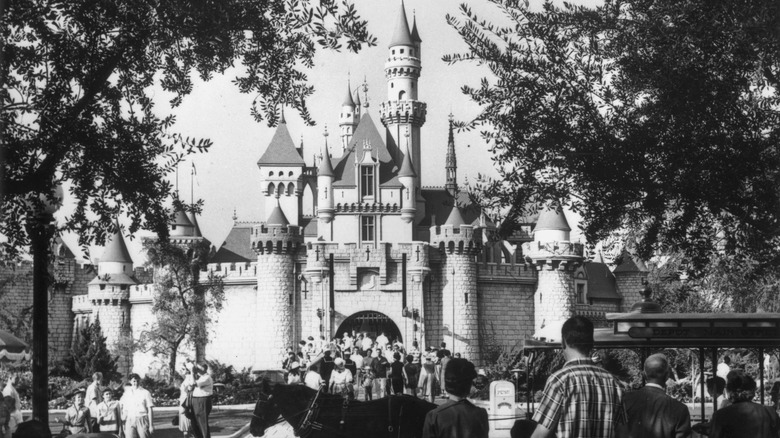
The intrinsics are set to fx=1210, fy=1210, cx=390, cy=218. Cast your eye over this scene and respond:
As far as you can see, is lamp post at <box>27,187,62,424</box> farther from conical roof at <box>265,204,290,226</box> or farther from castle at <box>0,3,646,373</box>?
conical roof at <box>265,204,290,226</box>

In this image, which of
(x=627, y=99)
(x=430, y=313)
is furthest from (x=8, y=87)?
(x=430, y=313)

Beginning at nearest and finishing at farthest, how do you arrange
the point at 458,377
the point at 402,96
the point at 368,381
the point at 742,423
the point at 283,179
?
the point at 458,377
the point at 742,423
the point at 368,381
the point at 283,179
the point at 402,96

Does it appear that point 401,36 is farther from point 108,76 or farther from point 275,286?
point 108,76

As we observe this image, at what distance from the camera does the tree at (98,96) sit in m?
11.5

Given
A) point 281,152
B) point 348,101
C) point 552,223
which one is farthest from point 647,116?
point 348,101

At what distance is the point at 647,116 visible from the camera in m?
13.5

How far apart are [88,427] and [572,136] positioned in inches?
328

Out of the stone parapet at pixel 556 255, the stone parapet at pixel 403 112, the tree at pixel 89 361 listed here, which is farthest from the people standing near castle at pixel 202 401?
the stone parapet at pixel 403 112

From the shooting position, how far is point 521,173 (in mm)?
14141

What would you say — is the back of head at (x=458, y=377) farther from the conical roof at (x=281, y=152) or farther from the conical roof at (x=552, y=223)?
the conical roof at (x=281, y=152)

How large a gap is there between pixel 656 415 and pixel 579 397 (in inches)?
69.9

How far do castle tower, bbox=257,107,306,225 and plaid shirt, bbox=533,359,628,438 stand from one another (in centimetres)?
6703

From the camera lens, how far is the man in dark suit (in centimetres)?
843

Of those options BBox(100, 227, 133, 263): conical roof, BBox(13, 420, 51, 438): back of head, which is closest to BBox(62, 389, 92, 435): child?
BBox(13, 420, 51, 438): back of head
